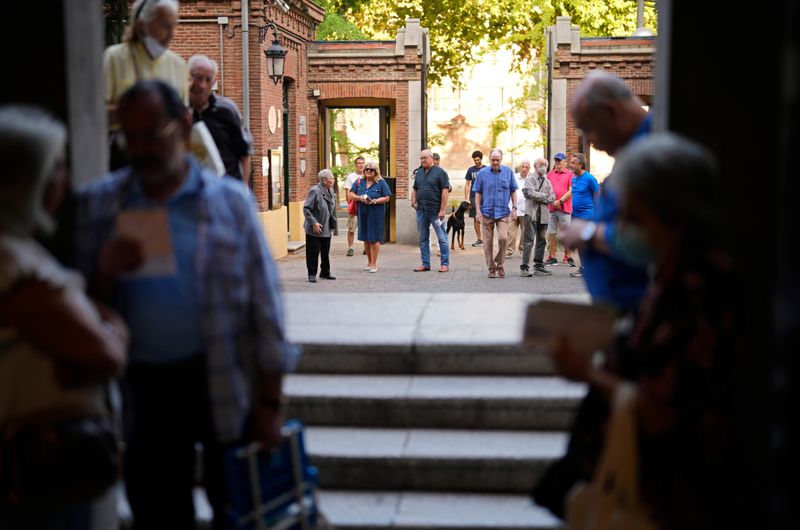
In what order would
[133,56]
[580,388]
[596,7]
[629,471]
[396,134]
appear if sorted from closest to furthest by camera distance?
[629,471] → [133,56] → [580,388] → [396,134] → [596,7]

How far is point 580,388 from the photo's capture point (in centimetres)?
578

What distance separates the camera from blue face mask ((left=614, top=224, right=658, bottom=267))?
2951 mm

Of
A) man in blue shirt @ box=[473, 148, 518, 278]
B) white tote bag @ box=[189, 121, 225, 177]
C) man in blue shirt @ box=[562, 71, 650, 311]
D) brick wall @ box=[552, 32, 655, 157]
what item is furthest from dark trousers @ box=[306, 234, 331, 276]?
man in blue shirt @ box=[562, 71, 650, 311]

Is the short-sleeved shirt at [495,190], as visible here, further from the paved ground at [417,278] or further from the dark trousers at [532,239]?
the paved ground at [417,278]

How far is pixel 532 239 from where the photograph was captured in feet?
A: 56.6

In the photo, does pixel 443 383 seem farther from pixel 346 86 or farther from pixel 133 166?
pixel 346 86

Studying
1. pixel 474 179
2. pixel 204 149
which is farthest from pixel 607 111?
pixel 474 179

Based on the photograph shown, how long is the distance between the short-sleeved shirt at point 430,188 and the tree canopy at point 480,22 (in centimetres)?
1596

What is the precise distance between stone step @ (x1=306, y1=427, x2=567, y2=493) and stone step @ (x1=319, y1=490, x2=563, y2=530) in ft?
0.16

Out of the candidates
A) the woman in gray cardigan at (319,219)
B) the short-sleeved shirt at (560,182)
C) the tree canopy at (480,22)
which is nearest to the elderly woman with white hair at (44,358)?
the woman in gray cardigan at (319,219)

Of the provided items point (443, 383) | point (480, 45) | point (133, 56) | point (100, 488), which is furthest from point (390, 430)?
point (480, 45)

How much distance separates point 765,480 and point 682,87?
1324 mm

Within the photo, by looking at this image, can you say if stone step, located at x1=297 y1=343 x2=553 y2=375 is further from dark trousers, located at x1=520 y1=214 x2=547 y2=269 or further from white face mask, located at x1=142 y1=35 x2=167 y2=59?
dark trousers, located at x1=520 y1=214 x2=547 y2=269

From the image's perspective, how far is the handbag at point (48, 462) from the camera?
3.03 meters
